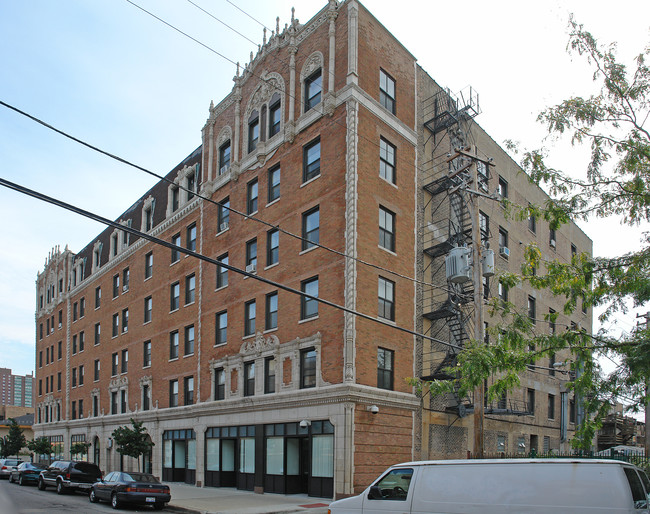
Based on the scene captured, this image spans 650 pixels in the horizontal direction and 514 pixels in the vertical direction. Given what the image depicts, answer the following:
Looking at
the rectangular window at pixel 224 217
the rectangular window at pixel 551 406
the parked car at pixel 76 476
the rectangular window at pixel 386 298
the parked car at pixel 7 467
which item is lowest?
the parked car at pixel 7 467

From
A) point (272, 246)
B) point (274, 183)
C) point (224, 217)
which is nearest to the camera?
point (272, 246)

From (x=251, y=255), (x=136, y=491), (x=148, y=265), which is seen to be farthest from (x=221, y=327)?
(x=148, y=265)

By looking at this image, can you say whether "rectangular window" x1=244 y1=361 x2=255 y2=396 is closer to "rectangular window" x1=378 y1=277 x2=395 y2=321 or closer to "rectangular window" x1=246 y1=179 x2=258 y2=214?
"rectangular window" x1=378 y1=277 x2=395 y2=321

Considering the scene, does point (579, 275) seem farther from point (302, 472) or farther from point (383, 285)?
point (302, 472)

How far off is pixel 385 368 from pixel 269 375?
5.77m

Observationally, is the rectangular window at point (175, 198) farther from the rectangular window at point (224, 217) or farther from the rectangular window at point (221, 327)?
the rectangular window at point (221, 327)

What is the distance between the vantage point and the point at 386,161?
27516 millimetres

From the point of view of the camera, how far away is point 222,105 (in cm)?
3566

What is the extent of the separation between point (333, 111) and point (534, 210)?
15924mm

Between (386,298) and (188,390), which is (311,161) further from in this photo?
(188,390)

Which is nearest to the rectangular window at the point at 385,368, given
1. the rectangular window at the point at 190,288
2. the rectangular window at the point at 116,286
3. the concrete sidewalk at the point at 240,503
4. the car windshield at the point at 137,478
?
the concrete sidewalk at the point at 240,503

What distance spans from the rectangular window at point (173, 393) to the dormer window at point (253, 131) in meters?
14.7

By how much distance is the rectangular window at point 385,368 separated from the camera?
2508 cm

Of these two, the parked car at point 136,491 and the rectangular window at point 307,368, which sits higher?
the rectangular window at point 307,368
